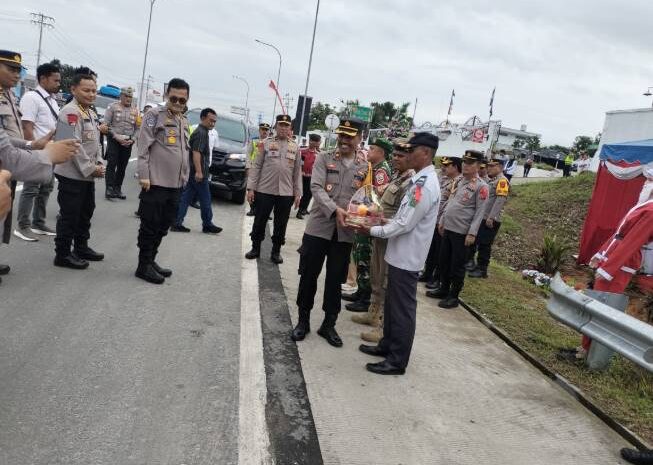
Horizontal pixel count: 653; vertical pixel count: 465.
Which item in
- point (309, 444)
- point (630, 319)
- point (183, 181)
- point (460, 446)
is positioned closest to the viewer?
point (309, 444)

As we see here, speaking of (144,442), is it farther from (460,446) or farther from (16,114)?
(16,114)

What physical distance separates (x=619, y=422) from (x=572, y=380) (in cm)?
67

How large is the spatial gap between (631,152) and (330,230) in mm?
8667

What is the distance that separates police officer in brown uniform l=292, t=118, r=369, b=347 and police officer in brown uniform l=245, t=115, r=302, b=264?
7.48ft

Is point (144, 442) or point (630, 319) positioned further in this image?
point (630, 319)

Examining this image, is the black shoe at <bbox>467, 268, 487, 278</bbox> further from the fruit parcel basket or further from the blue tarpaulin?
the fruit parcel basket

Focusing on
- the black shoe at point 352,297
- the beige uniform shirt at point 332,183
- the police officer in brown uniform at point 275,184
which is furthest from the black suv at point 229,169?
the beige uniform shirt at point 332,183

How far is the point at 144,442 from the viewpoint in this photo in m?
2.73

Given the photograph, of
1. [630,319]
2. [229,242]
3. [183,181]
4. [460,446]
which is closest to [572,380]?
[630,319]

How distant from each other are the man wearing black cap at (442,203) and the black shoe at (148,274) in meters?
3.56

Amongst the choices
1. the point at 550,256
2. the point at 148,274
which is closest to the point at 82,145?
the point at 148,274

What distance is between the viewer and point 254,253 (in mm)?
6949

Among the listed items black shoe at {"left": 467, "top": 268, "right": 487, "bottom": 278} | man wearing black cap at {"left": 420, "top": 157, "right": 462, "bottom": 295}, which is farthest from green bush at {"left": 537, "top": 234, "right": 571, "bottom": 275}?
man wearing black cap at {"left": 420, "top": 157, "right": 462, "bottom": 295}

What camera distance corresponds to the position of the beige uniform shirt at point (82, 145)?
5.20 meters
